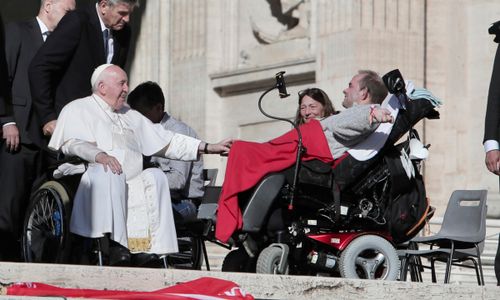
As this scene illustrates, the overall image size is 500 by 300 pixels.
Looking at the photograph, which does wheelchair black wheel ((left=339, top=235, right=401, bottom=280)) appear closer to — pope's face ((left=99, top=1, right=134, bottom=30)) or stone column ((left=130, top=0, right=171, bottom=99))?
pope's face ((left=99, top=1, right=134, bottom=30))

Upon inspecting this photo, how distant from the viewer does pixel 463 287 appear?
805 cm

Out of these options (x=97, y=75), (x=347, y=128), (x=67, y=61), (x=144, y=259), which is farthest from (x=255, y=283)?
(x=67, y=61)

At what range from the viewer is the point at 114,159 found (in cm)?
967

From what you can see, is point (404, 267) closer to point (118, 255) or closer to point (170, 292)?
point (118, 255)

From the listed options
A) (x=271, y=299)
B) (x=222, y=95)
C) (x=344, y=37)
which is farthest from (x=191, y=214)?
(x=222, y=95)

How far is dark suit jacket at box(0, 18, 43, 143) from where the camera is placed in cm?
1045

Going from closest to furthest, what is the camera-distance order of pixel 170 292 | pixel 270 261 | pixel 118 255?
pixel 170 292, pixel 118 255, pixel 270 261

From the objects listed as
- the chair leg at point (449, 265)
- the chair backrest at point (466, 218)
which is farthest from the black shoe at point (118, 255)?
the chair backrest at point (466, 218)

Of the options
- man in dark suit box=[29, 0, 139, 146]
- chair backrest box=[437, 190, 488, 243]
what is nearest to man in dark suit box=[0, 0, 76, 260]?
man in dark suit box=[29, 0, 139, 146]

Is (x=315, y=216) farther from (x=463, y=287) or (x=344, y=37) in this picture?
(x=344, y=37)

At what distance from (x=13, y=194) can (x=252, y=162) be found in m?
1.34

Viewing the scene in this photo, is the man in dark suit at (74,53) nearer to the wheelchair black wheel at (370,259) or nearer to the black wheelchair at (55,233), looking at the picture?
the black wheelchair at (55,233)

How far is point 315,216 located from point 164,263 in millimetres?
931

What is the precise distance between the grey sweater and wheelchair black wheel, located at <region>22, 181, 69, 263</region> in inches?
61.6
